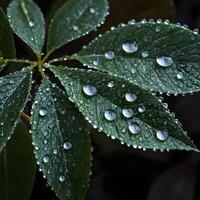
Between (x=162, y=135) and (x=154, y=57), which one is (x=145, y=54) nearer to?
(x=154, y=57)

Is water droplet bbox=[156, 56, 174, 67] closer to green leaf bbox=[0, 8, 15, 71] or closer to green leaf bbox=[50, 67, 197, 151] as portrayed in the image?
green leaf bbox=[50, 67, 197, 151]

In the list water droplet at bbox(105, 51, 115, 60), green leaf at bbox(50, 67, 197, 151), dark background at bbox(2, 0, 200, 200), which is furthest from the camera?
dark background at bbox(2, 0, 200, 200)

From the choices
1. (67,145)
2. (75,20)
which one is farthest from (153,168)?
(67,145)

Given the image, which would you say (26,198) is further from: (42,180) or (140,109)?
(140,109)

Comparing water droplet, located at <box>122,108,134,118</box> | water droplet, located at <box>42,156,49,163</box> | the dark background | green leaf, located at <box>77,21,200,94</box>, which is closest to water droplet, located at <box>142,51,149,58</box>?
green leaf, located at <box>77,21,200,94</box>

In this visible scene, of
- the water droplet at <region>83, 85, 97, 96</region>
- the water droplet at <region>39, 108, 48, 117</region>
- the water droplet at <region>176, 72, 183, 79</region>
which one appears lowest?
the water droplet at <region>39, 108, 48, 117</region>

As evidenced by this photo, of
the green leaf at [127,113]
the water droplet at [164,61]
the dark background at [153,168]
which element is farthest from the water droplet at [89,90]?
the dark background at [153,168]
